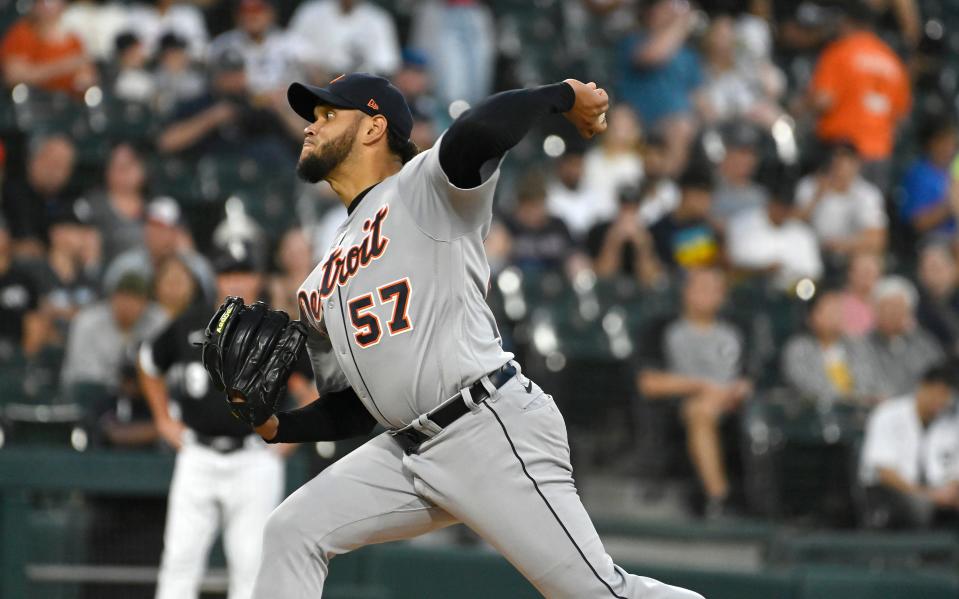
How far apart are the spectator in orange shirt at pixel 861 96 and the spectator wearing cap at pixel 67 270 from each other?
19.4ft

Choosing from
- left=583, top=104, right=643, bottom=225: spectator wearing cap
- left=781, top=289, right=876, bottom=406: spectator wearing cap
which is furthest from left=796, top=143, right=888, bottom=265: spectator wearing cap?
left=781, top=289, right=876, bottom=406: spectator wearing cap

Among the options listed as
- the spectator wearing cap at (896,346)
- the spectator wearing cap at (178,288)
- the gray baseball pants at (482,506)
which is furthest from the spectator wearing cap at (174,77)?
the gray baseball pants at (482,506)

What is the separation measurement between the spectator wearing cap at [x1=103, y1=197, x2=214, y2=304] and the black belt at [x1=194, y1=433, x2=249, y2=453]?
60.0 inches

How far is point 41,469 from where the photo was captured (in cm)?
621

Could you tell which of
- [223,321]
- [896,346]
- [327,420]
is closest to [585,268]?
[896,346]

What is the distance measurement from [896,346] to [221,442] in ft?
15.2

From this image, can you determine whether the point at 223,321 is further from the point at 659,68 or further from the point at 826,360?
the point at 659,68

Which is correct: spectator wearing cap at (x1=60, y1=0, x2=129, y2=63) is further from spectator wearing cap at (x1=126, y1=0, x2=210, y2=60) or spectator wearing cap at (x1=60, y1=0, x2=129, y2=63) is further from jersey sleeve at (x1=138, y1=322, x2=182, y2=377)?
jersey sleeve at (x1=138, y1=322, x2=182, y2=377)

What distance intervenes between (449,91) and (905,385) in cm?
380

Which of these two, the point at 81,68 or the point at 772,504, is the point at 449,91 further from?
the point at 772,504

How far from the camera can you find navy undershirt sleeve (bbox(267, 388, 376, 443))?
4016 millimetres

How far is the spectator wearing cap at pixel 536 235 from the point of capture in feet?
29.4

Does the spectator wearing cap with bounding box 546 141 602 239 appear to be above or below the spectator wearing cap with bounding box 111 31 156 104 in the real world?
below

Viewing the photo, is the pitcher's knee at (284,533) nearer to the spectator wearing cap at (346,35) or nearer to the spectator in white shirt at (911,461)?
the spectator in white shirt at (911,461)
